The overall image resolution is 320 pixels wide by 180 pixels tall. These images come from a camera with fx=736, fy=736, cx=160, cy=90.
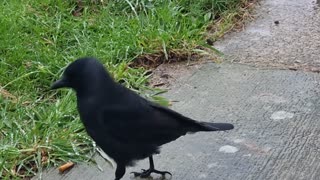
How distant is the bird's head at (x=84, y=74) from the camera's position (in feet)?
9.07

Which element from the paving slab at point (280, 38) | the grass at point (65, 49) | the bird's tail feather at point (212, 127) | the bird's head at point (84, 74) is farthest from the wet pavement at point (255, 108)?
the bird's head at point (84, 74)

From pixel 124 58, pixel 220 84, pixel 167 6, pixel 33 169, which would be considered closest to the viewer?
pixel 33 169

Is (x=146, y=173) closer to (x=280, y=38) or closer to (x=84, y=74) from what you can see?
(x=84, y=74)

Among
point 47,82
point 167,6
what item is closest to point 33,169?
point 47,82

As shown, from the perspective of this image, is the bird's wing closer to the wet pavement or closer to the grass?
the wet pavement

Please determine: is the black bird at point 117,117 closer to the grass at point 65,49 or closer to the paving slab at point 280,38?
the grass at point 65,49

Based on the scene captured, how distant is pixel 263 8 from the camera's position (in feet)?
16.5

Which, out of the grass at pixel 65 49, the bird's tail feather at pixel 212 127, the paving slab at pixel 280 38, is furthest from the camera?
the paving slab at pixel 280 38

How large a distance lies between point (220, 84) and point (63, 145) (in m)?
1.03

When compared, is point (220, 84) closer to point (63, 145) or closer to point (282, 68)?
point (282, 68)

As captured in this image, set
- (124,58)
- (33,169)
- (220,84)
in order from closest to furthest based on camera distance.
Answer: (33,169) < (220,84) < (124,58)

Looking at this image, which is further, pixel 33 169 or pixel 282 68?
pixel 282 68

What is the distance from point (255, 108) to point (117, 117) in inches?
44.0

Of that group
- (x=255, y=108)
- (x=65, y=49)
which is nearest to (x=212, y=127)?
(x=255, y=108)
